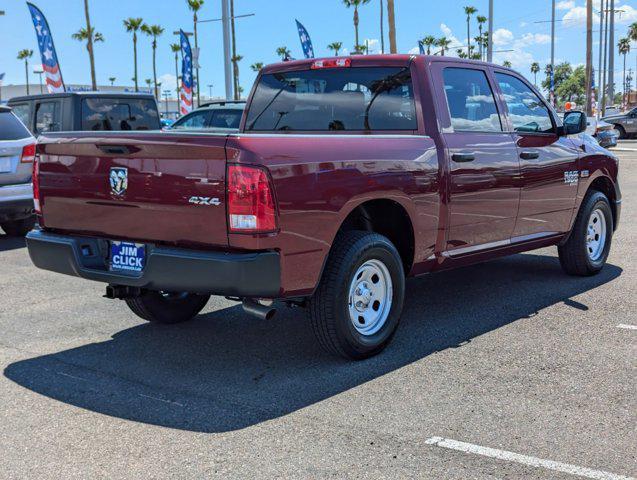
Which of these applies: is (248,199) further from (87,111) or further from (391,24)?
(391,24)

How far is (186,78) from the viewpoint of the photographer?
2336 centimetres

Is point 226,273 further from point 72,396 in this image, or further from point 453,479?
point 453,479

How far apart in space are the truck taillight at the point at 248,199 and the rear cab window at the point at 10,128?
6.44 metres

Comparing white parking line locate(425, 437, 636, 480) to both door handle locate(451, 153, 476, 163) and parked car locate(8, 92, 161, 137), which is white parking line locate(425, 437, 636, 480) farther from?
parked car locate(8, 92, 161, 137)

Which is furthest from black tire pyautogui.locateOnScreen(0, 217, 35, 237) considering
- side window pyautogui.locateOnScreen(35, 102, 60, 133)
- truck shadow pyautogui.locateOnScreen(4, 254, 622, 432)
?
truck shadow pyautogui.locateOnScreen(4, 254, 622, 432)

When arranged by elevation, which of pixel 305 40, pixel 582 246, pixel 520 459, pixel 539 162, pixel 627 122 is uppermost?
pixel 305 40

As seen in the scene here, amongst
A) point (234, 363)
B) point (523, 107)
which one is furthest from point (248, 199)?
point (523, 107)

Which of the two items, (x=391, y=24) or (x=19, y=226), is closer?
(x=19, y=226)

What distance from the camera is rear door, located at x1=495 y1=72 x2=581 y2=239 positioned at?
6.15m

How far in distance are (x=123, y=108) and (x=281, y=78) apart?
6937 millimetres

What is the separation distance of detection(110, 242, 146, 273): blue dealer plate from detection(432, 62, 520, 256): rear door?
7.12ft

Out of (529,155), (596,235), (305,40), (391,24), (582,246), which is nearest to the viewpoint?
(529,155)

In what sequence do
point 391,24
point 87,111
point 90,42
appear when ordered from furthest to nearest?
1. point 90,42
2. point 391,24
3. point 87,111

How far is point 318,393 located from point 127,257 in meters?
1.37
